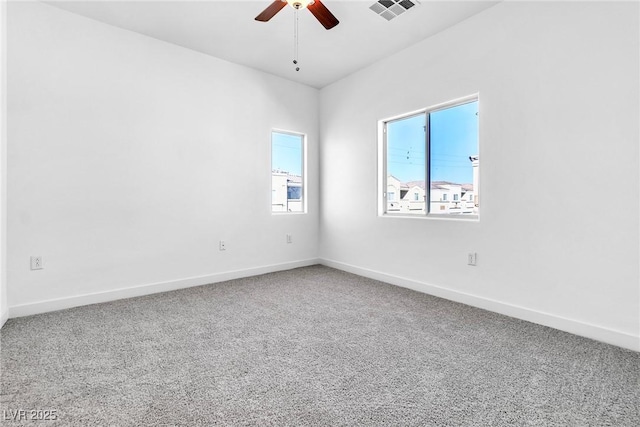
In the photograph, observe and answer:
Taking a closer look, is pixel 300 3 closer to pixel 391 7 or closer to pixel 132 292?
pixel 391 7

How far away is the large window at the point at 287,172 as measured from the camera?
15.1ft

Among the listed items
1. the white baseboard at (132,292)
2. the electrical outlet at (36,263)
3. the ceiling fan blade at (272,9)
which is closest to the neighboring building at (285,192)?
the white baseboard at (132,292)

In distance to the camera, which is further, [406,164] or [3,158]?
[406,164]

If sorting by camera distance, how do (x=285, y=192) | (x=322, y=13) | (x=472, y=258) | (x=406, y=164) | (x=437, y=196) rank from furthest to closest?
(x=285, y=192) → (x=406, y=164) → (x=437, y=196) → (x=472, y=258) → (x=322, y=13)

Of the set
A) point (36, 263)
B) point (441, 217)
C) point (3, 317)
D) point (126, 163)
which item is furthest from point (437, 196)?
point (3, 317)

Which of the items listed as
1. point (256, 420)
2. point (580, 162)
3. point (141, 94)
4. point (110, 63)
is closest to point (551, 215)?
point (580, 162)

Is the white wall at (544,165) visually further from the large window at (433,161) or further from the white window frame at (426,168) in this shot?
the large window at (433,161)

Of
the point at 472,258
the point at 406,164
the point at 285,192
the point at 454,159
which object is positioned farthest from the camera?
the point at 285,192

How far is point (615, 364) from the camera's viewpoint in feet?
6.37

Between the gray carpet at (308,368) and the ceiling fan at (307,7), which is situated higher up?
the ceiling fan at (307,7)

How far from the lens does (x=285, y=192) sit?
4.71 m

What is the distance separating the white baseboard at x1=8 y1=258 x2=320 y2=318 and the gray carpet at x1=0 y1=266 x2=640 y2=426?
0.12 metres

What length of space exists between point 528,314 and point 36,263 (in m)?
4.43

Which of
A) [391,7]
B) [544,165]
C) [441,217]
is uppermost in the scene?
[391,7]
